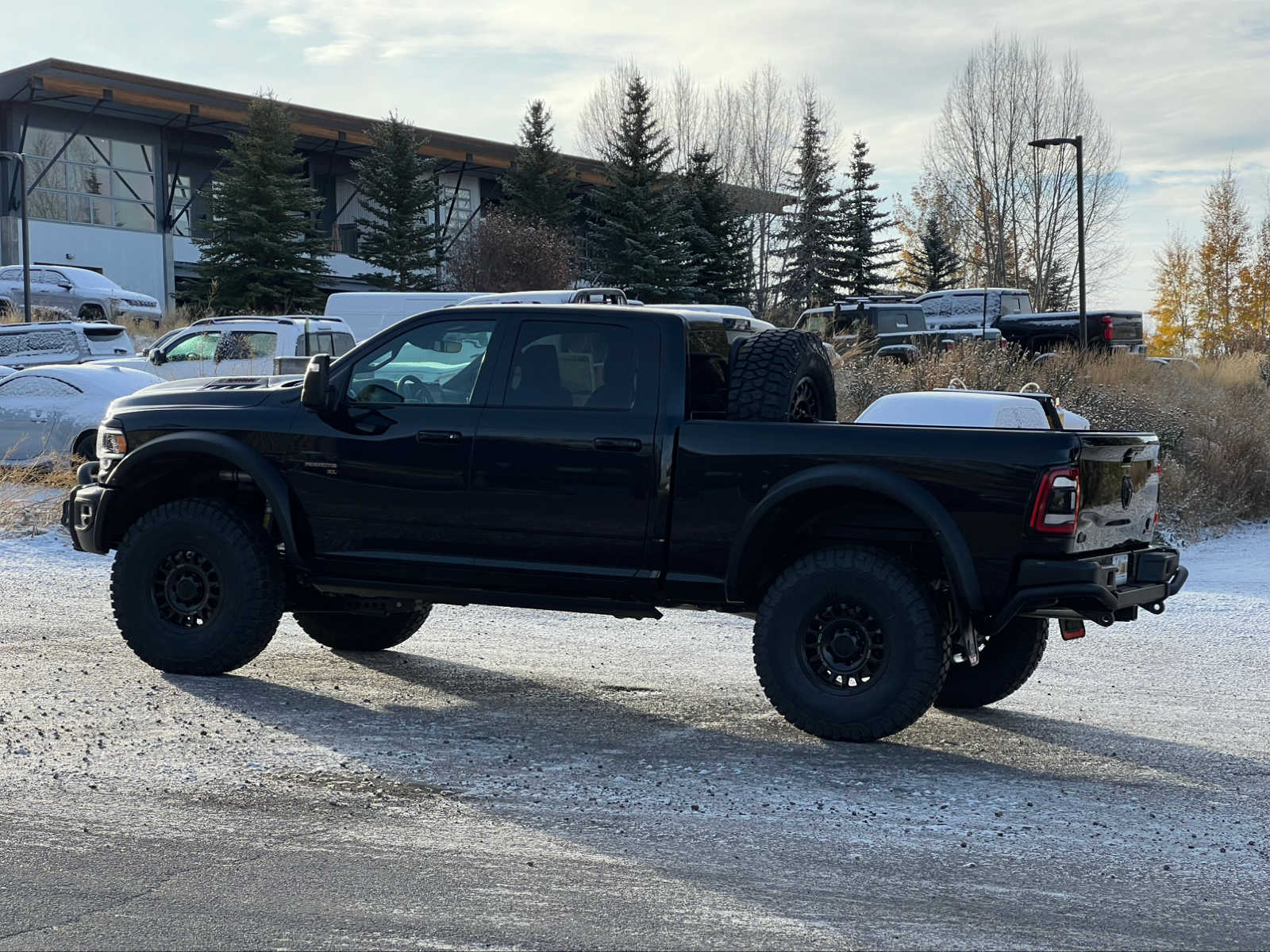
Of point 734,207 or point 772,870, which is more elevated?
point 734,207

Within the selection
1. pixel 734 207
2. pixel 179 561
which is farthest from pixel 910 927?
pixel 734 207

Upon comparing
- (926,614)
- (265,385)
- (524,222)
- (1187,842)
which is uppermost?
(524,222)

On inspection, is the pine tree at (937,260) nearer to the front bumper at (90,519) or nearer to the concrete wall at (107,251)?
the concrete wall at (107,251)

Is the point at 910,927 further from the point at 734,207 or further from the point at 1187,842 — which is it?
the point at 734,207

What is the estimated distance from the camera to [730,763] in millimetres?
6262

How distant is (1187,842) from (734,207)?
51741 mm

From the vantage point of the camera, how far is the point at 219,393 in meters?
8.09

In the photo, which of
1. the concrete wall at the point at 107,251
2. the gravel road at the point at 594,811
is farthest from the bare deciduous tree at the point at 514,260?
the gravel road at the point at 594,811

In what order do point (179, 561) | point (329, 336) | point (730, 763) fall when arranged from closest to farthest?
1. point (730, 763)
2. point (179, 561)
3. point (329, 336)

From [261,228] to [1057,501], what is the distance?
42061mm

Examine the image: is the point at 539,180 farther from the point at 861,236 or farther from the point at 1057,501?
the point at 1057,501

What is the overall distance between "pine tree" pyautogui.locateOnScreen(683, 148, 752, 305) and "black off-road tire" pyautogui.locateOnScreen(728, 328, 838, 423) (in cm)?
4545

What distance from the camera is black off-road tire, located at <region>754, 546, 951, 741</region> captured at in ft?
21.2

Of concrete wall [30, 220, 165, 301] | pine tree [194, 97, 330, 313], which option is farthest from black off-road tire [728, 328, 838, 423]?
concrete wall [30, 220, 165, 301]
